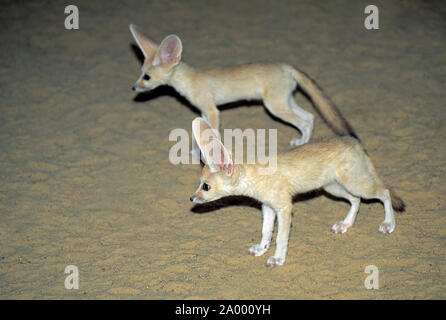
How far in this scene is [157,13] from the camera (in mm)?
10117

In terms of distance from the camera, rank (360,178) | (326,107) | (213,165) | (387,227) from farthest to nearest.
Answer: (326,107) → (387,227) → (360,178) → (213,165)

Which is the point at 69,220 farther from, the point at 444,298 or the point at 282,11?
the point at 282,11

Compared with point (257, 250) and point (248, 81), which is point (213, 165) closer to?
point (257, 250)

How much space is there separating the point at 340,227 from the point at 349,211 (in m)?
0.22

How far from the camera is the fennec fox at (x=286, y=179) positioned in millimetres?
4555

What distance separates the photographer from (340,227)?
5.12 m

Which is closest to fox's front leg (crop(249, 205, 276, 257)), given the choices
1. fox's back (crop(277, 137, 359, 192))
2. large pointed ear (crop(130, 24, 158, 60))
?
fox's back (crop(277, 137, 359, 192))

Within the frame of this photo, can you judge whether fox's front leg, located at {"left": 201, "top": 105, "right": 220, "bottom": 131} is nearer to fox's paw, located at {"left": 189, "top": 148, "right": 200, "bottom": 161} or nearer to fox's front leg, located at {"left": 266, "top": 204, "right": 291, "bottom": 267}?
fox's paw, located at {"left": 189, "top": 148, "right": 200, "bottom": 161}

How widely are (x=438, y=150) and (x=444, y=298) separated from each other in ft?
8.45

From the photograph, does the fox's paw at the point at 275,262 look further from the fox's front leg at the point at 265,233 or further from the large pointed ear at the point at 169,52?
the large pointed ear at the point at 169,52

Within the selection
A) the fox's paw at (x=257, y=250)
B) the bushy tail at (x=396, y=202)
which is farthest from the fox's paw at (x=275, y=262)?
the bushy tail at (x=396, y=202)

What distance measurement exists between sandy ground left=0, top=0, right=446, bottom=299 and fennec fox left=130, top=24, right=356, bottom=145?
514 millimetres

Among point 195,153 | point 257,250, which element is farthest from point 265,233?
point 195,153

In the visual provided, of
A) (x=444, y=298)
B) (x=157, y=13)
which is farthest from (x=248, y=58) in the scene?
(x=444, y=298)
